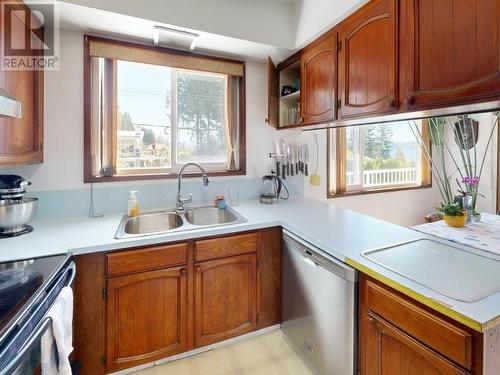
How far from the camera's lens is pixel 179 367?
5.12ft

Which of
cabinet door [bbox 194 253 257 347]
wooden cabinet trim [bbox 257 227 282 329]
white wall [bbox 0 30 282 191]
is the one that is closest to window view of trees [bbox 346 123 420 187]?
wooden cabinet trim [bbox 257 227 282 329]

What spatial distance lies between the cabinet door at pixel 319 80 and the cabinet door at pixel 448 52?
48 centimetres

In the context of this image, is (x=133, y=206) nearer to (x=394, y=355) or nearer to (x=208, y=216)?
(x=208, y=216)

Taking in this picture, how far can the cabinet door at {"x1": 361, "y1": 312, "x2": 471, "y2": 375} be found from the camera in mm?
855

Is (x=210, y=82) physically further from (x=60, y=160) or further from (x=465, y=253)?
(x=465, y=253)

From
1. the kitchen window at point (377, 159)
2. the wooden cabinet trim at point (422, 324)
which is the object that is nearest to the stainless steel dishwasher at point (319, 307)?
the wooden cabinet trim at point (422, 324)

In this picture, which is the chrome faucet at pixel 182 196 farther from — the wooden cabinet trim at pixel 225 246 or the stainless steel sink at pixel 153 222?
the wooden cabinet trim at pixel 225 246

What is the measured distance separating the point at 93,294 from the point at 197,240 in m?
0.59

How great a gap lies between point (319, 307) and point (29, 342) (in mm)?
1215

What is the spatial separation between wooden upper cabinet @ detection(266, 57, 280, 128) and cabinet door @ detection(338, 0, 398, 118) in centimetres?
67

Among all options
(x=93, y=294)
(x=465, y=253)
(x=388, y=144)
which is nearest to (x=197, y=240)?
(x=93, y=294)

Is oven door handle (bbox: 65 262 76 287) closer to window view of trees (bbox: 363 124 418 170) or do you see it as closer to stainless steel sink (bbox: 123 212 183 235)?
stainless steel sink (bbox: 123 212 183 235)

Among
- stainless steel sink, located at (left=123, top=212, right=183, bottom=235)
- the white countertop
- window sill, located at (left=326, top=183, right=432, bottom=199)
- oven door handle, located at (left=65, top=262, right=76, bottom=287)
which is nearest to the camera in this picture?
the white countertop

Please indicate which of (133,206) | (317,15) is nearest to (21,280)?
(133,206)
